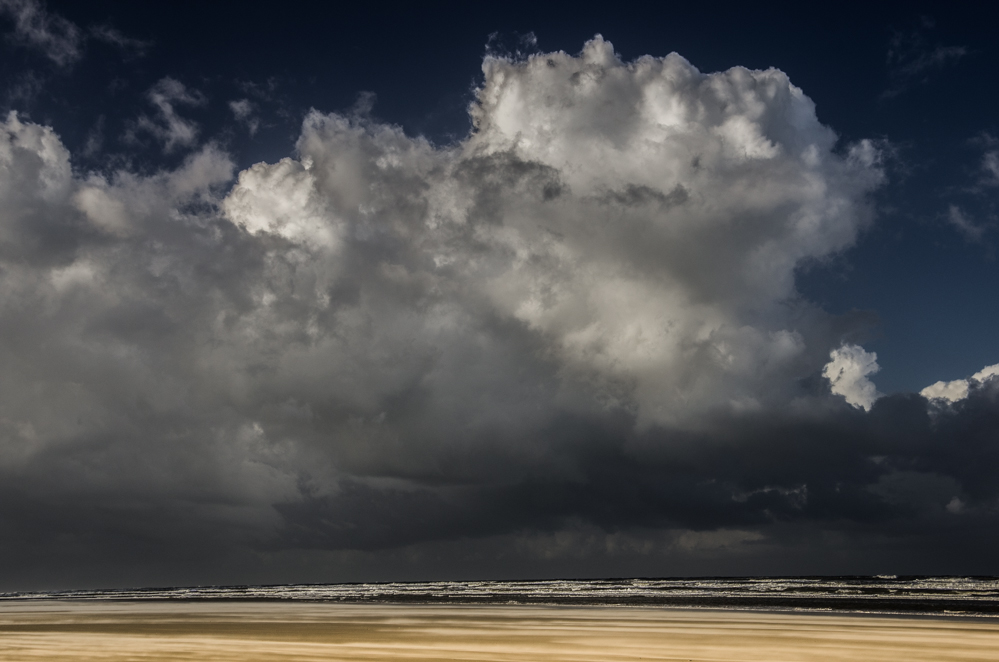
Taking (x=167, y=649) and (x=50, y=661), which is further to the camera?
(x=167, y=649)

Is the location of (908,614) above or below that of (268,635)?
below

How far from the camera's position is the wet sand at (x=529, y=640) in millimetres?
23953

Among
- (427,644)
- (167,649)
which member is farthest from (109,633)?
(427,644)

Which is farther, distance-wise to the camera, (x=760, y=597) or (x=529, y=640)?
(x=760, y=597)

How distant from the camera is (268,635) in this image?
108ft

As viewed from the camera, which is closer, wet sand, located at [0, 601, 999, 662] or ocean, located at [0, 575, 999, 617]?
wet sand, located at [0, 601, 999, 662]

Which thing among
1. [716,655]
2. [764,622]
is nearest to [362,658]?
[716,655]

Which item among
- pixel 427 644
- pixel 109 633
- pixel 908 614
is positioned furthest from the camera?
pixel 908 614

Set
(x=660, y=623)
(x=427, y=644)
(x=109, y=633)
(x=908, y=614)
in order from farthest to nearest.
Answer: (x=908, y=614) < (x=660, y=623) < (x=109, y=633) < (x=427, y=644)

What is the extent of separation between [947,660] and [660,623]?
18.6 metres

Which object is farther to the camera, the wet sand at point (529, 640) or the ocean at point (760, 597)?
the ocean at point (760, 597)

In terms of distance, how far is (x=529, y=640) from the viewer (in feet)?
96.5

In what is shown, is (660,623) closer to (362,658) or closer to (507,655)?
(507,655)

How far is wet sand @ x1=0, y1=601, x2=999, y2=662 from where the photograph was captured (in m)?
24.0
